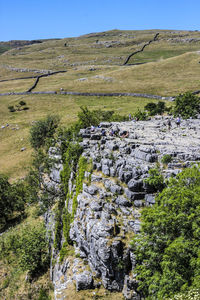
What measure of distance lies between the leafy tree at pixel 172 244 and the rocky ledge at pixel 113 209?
5.79 ft

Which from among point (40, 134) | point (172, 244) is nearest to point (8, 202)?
point (40, 134)

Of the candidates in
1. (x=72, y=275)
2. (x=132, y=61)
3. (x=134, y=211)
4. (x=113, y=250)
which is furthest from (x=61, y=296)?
(x=132, y=61)

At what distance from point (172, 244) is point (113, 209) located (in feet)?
24.5

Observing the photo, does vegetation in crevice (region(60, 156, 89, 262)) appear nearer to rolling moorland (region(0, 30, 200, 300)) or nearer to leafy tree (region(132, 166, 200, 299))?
rolling moorland (region(0, 30, 200, 300))

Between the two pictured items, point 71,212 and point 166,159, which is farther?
point 71,212

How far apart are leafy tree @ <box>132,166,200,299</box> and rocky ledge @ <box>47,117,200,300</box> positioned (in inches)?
69.5

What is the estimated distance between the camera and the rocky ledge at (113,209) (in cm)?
1914

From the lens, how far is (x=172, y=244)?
595 inches

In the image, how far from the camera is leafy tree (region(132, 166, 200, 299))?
14.4 m

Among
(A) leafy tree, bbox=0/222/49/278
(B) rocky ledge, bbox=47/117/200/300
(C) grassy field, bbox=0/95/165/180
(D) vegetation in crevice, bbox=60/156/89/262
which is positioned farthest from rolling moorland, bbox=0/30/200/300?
(D) vegetation in crevice, bbox=60/156/89/262

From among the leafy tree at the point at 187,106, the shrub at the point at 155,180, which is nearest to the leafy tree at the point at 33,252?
the shrub at the point at 155,180

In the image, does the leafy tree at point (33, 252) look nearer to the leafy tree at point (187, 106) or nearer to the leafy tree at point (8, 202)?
the leafy tree at point (8, 202)

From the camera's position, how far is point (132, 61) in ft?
606

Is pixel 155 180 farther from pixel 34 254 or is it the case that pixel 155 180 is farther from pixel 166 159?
pixel 34 254
